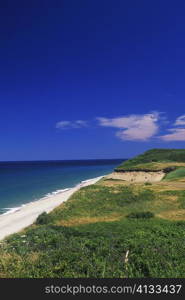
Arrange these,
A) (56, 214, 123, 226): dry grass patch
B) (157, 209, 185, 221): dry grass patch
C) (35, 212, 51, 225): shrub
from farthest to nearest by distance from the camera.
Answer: (35, 212, 51, 225): shrub < (157, 209, 185, 221): dry grass patch < (56, 214, 123, 226): dry grass patch

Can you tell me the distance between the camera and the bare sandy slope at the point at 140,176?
78.5 m

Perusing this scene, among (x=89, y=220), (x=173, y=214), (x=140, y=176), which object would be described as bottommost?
(x=140, y=176)

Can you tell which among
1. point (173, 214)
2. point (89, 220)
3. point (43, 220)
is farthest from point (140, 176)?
point (43, 220)

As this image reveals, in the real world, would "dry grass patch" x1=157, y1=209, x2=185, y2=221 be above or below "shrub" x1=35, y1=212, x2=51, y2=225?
above

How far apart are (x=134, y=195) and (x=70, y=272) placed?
30.5 m

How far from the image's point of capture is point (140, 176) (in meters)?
83.1

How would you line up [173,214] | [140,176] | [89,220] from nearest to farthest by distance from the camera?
[89,220]
[173,214]
[140,176]

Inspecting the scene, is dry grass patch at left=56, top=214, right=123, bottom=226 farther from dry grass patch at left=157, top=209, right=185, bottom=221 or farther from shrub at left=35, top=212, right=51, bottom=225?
dry grass patch at left=157, top=209, right=185, bottom=221

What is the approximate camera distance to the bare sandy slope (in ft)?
258

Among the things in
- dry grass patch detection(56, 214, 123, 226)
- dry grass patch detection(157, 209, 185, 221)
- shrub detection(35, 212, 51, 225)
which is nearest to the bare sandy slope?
dry grass patch detection(157, 209, 185, 221)

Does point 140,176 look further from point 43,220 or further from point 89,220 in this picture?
point 43,220

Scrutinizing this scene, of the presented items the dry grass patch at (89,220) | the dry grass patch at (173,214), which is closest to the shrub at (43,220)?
the dry grass patch at (89,220)

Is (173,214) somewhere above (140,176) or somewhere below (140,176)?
above

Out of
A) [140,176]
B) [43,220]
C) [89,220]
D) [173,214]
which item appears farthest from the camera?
[140,176]
